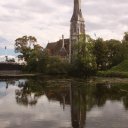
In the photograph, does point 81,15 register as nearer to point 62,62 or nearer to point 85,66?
point 62,62

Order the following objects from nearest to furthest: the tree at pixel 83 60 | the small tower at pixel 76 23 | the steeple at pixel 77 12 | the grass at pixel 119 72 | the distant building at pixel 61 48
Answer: the grass at pixel 119 72 → the tree at pixel 83 60 → the steeple at pixel 77 12 → the small tower at pixel 76 23 → the distant building at pixel 61 48

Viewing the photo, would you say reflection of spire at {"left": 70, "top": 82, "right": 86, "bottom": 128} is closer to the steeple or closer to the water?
the water

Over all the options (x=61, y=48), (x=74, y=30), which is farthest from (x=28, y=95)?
(x=61, y=48)

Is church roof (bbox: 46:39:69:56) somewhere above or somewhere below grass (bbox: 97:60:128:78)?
above

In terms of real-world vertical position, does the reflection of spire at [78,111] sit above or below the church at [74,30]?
below

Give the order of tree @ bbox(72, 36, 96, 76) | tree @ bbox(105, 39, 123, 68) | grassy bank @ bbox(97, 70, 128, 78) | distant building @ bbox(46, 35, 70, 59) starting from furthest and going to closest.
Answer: distant building @ bbox(46, 35, 70, 59) < tree @ bbox(105, 39, 123, 68) < tree @ bbox(72, 36, 96, 76) < grassy bank @ bbox(97, 70, 128, 78)

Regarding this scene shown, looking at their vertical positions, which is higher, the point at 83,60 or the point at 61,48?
the point at 61,48

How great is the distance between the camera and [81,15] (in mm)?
159375

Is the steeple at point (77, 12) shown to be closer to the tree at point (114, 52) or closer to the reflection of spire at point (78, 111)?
the tree at point (114, 52)

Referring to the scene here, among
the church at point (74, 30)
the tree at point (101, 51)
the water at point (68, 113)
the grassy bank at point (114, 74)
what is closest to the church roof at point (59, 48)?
the church at point (74, 30)

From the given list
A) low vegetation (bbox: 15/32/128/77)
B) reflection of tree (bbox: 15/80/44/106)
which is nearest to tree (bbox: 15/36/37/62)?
low vegetation (bbox: 15/32/128/77)

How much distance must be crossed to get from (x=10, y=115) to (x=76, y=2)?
122 m

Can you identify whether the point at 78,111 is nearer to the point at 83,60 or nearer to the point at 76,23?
the point at 83,60

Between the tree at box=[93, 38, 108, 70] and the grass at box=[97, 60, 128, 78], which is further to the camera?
the tree at box=[93, 38, 108, 70]
